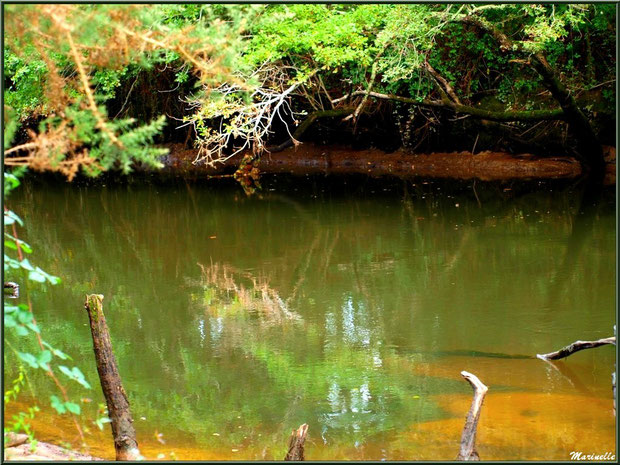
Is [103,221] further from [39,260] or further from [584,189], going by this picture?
[584,189]

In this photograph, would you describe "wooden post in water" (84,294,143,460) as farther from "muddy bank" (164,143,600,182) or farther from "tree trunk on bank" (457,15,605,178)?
"muddy bank" (164,143,600,182)

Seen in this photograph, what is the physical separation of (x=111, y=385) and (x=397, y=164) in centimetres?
1577

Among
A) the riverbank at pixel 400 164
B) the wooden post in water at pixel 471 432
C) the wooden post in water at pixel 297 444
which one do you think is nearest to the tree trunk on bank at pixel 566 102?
the riverbank at pixel 400 164

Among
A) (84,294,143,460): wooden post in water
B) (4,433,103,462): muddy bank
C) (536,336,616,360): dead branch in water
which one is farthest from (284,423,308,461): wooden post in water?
(536,336,616,360): dead branch in water

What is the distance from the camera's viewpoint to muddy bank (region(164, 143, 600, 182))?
18.4 m

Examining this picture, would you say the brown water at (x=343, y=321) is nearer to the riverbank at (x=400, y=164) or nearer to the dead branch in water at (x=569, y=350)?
the dead branch in water at (x=569, y=350)

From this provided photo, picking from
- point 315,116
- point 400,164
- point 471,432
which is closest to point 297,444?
point 471,432

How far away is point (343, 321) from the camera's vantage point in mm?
8742

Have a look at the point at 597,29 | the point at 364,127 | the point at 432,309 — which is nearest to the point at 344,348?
the point at 432,309

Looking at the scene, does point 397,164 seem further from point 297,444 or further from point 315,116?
point 297,444

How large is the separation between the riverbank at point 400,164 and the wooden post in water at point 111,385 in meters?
11.5

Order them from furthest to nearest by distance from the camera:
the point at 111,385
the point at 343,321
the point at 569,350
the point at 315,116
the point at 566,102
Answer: the point at 315,116, the point at 566,102, the point at 343,321, the point at 569,350, the point at 111,385

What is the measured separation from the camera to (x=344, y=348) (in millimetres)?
7887

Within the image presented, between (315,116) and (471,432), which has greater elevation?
(315,116)
